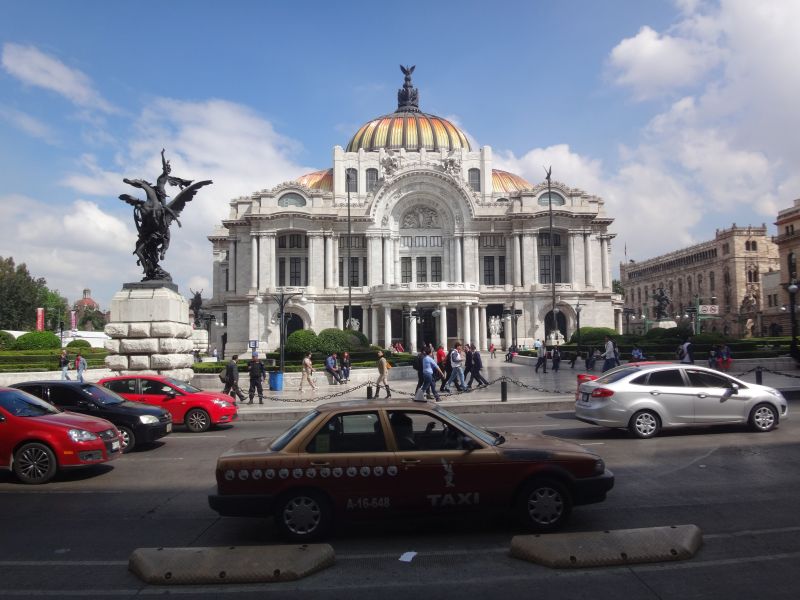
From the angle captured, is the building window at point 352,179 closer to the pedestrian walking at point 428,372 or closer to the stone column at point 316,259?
the stone column at point 316,259

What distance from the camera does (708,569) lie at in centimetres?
564

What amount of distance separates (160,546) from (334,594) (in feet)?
8.06

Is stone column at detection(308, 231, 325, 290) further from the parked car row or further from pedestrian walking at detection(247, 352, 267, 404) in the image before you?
the parked car row

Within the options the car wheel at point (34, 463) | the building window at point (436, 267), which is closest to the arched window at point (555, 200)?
the building window at point (436, 267)

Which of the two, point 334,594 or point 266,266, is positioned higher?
point 266,266

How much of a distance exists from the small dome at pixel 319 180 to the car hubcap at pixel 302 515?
64.9m

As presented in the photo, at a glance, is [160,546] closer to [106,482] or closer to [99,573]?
[99,573]

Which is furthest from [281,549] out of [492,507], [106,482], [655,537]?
[106,482]

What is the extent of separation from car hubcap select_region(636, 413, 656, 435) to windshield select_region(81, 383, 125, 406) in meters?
10.7

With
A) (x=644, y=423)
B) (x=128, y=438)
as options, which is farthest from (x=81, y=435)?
(x=644, y=423)

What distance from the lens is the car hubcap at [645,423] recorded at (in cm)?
1242

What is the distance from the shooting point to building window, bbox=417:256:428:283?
208 ft

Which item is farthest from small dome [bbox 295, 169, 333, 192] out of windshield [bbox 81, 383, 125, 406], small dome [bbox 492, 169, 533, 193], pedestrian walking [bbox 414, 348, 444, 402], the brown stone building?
windshield [bbox 81, 383, 125, 406]

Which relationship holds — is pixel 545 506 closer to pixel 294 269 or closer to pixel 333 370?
pixel 333 370
